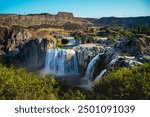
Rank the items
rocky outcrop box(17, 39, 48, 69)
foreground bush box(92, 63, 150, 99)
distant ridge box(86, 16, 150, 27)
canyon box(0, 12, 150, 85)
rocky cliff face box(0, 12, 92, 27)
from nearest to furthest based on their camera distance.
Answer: foreground bush box(92, 63, 150, 99) < canyon box(0, 12, 150, 85) < rocky outcrop box(17, 39, 48, 69) < rocky cliff face box(0, 12, 92, 27) < distant ridge box(86, 16, 150, 27)

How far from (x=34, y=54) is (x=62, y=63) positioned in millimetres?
6044

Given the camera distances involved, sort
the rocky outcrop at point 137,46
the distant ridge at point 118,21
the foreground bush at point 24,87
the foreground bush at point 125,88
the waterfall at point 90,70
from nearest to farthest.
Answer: the foreground bush at point 125,88 → the foreground bush at point 24,87 → the rocky outcrop at point 137,46 → the waterfall at point 90,70 → the distant ridge at point 118,21

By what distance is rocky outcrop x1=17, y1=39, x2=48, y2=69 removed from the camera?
30044mm

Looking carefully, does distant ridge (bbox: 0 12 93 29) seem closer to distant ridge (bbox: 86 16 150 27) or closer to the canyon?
the canyon

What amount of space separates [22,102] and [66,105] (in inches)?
24.2

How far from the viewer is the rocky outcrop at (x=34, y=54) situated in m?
30.0

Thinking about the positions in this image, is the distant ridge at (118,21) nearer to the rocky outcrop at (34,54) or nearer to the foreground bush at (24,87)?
the rocky outcrop at (34,54)

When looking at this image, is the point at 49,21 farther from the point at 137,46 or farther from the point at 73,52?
the point at 137,46

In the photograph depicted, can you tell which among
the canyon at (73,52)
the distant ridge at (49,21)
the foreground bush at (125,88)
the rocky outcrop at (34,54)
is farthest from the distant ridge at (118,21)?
the foreground bush at (125,88)

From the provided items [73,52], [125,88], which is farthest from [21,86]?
[73,52]

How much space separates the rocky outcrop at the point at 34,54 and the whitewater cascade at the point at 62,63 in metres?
2.09

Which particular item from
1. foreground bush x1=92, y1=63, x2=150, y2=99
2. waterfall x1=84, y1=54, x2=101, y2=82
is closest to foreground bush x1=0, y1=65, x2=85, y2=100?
foreground bush x1=92, y1=63, x2=150, y2=99

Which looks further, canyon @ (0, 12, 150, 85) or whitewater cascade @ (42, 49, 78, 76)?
whitewater cascade @ (42, 49, 78, 76)

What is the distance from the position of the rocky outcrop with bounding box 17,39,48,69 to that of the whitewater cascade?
2.09 m
